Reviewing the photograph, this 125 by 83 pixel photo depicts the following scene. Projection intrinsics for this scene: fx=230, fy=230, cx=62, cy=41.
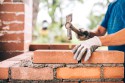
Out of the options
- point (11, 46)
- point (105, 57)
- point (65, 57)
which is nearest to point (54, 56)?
point (65, 57)

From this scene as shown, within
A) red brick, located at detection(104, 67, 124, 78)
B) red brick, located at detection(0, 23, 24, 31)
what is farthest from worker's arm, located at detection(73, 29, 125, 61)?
red brick, located at detection(0, 23, 24, 31)

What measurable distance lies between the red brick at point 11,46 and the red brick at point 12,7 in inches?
15.8

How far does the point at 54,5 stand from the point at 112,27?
1455cm

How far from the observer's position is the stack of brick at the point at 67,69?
65.1 inches

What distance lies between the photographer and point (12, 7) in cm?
274

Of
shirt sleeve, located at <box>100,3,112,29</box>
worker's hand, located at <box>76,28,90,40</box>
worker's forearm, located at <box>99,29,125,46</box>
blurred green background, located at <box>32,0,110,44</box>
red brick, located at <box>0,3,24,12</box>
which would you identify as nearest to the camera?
worker's forearm, located at <box>99,29,125,46</box>

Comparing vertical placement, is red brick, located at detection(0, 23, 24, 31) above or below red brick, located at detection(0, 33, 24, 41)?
above

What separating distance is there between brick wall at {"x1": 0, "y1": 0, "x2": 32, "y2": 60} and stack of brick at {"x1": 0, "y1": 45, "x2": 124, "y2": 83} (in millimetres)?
1114

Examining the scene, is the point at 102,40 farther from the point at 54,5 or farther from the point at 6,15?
the point at 54,5

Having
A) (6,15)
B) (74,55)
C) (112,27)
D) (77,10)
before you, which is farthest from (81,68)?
(77,10)

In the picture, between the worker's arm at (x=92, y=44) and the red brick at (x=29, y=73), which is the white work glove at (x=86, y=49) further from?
the red brick at (x=29, y=73)

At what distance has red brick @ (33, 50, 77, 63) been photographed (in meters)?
1.65

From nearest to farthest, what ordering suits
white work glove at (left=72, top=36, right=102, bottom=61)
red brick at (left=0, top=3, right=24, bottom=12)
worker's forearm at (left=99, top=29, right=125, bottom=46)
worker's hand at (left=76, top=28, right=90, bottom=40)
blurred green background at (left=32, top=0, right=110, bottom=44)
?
white work glove at (left=72, top=36, right=102, bottom=61), worker's forearm at (left=99, top=29, right=125, bottom=46), red brick at (left=0, top=3, right=24, bottom=12), worker's hand at (left=76, top=28, right=90, bottom=40), blurred green background at (left=32, top=0, right=110, bottom=44)

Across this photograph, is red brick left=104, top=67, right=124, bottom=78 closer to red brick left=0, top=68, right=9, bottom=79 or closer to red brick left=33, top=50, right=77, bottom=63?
red brick left=33, top=50, right=77, bottom=63
